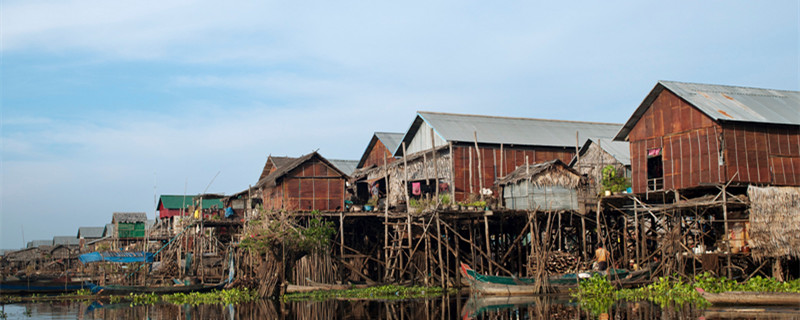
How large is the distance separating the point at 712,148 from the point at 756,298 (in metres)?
7.63

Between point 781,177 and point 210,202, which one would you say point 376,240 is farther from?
point 210,202

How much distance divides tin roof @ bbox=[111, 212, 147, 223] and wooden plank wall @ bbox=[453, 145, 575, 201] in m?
41.1

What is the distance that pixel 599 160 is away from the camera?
3538 centimetres

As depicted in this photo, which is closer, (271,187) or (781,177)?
(781,177)

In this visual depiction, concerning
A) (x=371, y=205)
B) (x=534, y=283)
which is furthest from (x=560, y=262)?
(x=371, y=205)

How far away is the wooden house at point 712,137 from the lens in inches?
1065

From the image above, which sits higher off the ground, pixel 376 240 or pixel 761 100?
pixel 761 100

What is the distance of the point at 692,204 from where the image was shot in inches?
1056

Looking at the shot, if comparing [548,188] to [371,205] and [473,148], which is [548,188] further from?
[371,205]

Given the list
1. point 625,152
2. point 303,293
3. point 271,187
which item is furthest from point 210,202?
point 625,152

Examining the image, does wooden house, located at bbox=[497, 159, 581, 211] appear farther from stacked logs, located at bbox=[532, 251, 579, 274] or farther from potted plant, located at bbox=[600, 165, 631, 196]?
stacked logs, located at bbox=[532, 251, 579, 274]

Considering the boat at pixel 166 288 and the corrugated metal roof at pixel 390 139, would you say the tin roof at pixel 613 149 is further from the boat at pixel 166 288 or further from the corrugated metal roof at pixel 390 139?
the boat at pixel 166 288

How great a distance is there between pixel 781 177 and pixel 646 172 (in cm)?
486

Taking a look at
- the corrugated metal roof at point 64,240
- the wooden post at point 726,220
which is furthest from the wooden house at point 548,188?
the corrugated metal roof at point 64,240
